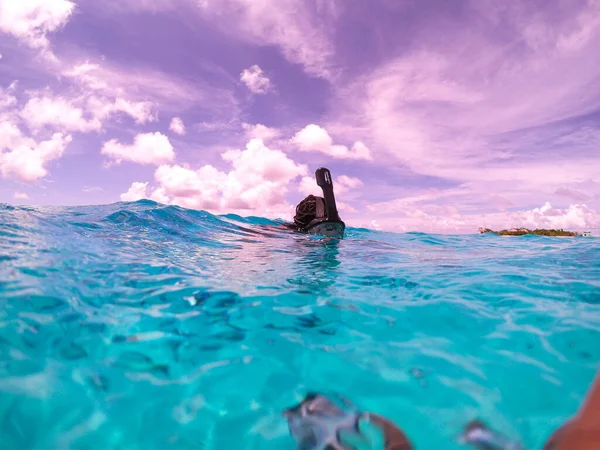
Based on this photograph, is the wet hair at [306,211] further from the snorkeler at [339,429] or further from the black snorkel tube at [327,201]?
the snorkeler at [339,429]

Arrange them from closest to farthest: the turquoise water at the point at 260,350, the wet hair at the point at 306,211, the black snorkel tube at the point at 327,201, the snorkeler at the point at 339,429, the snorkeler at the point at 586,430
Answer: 1. the snorkeler at the point at 586,430
2. the snorkeler at the point at 339,429
3. the turquoise water at the point at 260,350
4. the black snorkel tube at the point at 327,201
5. the wet hair at the point at 306,211

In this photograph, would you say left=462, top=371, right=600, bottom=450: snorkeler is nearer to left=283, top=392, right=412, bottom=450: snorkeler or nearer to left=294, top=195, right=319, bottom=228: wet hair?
left=283, top=392, right=412, bottom=450: snorkeler

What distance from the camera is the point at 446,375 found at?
2650 mm

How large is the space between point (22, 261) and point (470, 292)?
6860 mm

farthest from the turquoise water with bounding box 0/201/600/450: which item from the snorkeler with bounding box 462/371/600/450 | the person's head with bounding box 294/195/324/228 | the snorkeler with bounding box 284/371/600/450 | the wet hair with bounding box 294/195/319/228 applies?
the wet hair with bounding box 294/195/319/228

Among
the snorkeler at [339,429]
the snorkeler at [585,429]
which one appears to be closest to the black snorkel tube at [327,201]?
the snorkeler at [339,429]

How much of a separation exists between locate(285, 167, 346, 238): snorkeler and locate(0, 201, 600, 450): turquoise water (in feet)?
18.1

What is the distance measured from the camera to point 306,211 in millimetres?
12430

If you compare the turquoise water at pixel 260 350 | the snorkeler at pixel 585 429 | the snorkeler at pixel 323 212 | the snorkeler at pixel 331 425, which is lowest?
the snorkeler at pixel 331 425

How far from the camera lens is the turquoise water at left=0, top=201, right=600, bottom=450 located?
218cm

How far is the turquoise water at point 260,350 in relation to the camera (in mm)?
2178

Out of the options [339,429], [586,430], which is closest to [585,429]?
[586,430]

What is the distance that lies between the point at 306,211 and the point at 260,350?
9.55m

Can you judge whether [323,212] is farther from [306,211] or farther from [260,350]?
[260,350]
